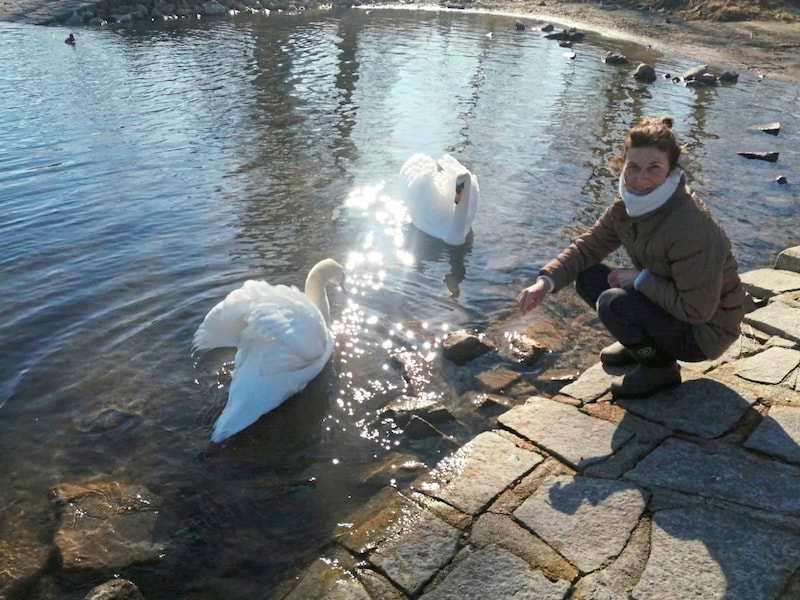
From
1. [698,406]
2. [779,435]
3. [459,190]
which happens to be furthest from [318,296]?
[779,435]

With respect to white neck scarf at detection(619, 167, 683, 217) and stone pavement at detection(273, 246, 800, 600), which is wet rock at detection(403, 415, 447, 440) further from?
white neck scarf at detection(619, 167, 683, 217)

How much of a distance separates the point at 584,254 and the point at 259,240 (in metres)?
4.77

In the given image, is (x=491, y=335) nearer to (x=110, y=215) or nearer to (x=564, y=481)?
(x=564, y=481)

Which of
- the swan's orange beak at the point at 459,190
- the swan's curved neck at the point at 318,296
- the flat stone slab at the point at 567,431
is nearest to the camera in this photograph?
the flat stone slab at the point at 567,431

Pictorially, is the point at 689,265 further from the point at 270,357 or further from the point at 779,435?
the point at 270,357

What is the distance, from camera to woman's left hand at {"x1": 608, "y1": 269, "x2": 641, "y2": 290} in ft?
14.5

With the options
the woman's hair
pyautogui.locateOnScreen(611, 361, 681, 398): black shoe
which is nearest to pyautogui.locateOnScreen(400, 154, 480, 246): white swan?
pyautogui.locateOnScreen(611, 361, 681, 398): black shoe

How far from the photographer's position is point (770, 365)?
4.82 m

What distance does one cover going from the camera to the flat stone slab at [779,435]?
3.85 m

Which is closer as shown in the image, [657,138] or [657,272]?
[657,138]

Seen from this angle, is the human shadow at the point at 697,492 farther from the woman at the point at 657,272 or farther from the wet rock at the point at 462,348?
the wet rock at the point at 462,348

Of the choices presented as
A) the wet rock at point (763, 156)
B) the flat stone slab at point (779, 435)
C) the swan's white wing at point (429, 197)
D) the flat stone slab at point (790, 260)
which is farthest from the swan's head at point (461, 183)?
the wet rock at point (763, 156)

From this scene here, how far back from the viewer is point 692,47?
84.1 feet

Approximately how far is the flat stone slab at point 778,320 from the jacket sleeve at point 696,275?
1.71m
